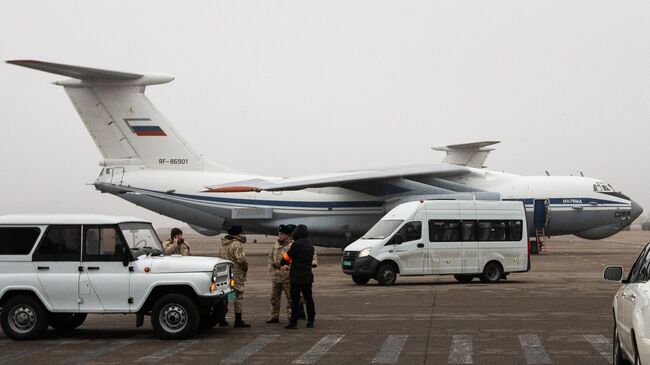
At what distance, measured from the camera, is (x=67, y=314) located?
15.6 m

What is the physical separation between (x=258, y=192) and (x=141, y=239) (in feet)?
84.8

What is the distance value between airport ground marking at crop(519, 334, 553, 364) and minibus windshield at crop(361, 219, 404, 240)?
12.5m

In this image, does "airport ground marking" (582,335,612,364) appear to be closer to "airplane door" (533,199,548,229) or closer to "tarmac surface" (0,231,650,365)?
"tarmac surface" (0,231,650,365)

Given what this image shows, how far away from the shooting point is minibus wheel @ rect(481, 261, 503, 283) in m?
27.2

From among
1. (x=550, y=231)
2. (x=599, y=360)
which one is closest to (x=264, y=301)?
(x=599, y=360)

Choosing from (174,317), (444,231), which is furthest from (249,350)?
(444,231)

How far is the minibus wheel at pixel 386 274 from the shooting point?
2617 cm

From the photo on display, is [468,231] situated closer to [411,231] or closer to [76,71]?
[411,231]

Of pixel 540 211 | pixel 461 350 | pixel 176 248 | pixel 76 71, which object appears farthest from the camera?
pixel 540 211

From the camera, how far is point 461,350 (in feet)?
42.0

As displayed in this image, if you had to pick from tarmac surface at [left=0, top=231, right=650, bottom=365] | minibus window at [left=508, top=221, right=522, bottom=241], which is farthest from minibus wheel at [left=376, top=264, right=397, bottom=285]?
minibus window at [left=508, top=221, right=522, bottom=241]

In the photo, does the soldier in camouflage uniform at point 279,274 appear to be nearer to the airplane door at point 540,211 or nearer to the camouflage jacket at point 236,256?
the camouflage jacket at point 236,256

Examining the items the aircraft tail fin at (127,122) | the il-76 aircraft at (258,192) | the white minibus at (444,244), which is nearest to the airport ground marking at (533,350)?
the white minibus at (444,244)

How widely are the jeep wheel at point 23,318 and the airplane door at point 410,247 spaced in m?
13.5
